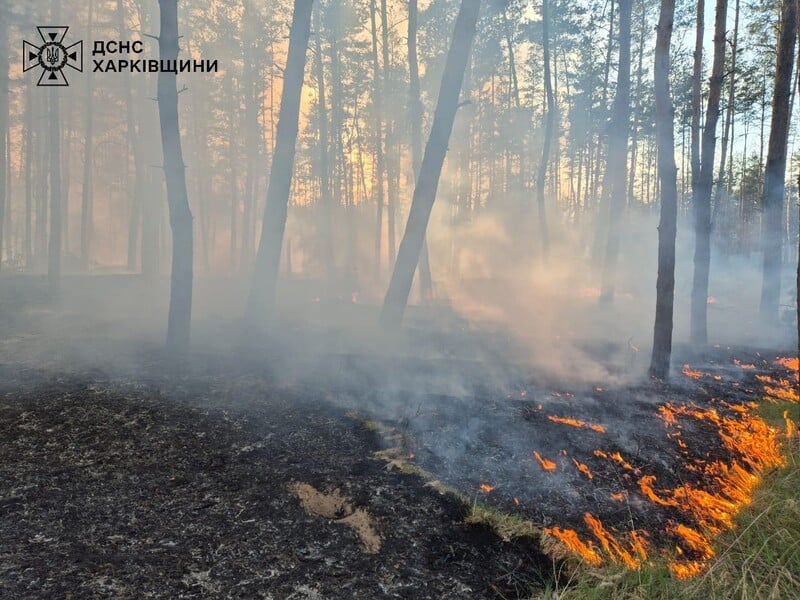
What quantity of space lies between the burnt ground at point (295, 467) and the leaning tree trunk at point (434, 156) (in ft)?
6.25

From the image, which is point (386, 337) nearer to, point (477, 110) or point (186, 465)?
point (186, 465)

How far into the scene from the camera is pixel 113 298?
15984 millimetres

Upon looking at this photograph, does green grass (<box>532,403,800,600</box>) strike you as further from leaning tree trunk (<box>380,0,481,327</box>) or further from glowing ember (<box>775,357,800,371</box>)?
glowing ember (<box>775,357,800,371</box>)

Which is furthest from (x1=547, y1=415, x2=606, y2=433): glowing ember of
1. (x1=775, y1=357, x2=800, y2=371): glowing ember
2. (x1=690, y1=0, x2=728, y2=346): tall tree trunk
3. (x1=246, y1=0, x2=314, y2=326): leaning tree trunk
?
(x1=690, y1=0, x2=728, y2=346): tall tree trunk

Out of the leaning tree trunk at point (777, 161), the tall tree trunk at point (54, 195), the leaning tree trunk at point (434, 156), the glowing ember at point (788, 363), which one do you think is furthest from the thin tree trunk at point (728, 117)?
the tall tree trunk at point (54, 195)

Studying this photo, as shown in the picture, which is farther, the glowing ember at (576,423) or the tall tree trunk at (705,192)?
the tall tree trunk at (705,192)

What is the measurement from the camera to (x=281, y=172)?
10.4m

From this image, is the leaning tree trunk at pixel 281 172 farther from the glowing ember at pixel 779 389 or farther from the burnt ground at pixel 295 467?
the glowing ember at pixel 779 389

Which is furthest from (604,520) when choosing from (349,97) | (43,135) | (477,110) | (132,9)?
(43,135)

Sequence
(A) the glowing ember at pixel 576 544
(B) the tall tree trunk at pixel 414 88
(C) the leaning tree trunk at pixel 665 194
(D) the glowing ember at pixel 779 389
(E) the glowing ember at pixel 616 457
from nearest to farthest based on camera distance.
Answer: (A) the glowing ember at pixel 576 544, (E) the glowing ember at pixel 616 457, (D) the glowing ember at pixel 779 389, (C) the leaning tree trunk at pixel 665 194, (B) the tall tree trunk at pixel 414 88

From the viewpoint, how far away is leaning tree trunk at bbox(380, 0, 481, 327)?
31.4 feet

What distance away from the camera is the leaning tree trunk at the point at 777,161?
35.8 feet

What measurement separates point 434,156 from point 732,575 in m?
8.65

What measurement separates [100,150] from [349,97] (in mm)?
22161
